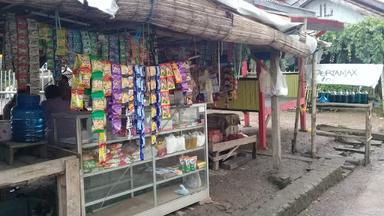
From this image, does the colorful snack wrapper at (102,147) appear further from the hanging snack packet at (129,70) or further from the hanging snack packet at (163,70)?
the hanging snack packet at (163,70)

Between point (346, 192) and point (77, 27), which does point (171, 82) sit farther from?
point (346, 192)

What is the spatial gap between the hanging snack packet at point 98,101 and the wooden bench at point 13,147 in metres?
0.75

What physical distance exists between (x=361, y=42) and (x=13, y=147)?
49.0 ft

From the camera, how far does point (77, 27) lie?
14.8ft

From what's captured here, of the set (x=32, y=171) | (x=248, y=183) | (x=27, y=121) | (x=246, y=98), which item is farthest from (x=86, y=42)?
(x=246, y=98)

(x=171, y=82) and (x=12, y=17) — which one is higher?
(x=12, y=17)

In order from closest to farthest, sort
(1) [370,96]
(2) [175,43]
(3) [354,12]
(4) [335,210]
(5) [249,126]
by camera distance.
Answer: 1. (4) [335,210]
2. (2) [175,43]
3. (5) [249,126]
4. (1) [370,96]
5. (3) [354,12]

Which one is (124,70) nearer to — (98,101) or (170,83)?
(98,101)

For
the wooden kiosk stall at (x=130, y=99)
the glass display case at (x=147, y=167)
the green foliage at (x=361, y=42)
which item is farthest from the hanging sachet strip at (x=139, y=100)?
the green foliage at (x=361, y=42)

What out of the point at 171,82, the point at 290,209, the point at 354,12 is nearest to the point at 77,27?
the point at 171,82

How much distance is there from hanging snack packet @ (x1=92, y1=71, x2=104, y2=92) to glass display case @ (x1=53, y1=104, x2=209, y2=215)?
→ 1.25 feet

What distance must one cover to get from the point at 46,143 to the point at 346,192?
5.21 meters

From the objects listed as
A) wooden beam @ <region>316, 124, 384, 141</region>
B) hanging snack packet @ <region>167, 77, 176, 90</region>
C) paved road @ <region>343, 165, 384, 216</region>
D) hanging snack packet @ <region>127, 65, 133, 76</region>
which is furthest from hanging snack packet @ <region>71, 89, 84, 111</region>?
wooden beam @ <region>316, 124, 384, 141</region>

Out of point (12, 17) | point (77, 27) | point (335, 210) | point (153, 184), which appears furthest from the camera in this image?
point (335, 210)
